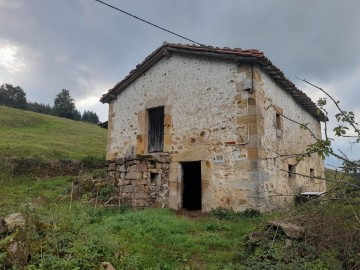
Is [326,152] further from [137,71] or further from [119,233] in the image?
[137,71]

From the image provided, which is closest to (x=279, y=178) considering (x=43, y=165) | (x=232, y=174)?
(x=232, y=174)

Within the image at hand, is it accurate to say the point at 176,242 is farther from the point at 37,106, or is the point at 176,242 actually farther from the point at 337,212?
the point at 37,106

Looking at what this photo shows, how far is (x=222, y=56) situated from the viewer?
968 cm

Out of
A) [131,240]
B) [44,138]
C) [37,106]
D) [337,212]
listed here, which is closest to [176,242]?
[131,240]

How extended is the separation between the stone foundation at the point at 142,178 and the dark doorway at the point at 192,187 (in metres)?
1.23

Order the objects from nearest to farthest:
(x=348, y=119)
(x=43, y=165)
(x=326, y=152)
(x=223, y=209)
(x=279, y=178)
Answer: (x=326, y=152)
(x=348, y=119)
(x=223, y=209)
(x=279, y=178)
(x=43, y=165)

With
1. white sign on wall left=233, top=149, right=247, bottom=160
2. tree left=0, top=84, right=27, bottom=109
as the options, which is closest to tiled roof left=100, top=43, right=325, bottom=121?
white sign on wall left=233, top=149, right=247, bottom=160

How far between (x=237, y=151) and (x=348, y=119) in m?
5.39

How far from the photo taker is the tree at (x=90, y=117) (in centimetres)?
5817

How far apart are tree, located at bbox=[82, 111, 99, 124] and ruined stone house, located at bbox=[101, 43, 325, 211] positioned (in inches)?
1885

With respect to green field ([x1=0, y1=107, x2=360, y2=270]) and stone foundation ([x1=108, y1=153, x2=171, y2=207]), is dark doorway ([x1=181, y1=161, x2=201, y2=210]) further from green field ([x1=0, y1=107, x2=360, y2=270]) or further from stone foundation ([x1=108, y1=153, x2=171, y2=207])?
green field ([x1=0, y1=107, x2=360, y2=270])

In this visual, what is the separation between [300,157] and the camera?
404 centimetres

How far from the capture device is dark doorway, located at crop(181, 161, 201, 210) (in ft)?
37.4

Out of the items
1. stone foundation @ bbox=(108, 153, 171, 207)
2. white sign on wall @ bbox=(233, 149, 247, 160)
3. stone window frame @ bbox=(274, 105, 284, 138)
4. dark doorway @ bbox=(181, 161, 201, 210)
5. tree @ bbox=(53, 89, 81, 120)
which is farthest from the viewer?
tree @ bbox=(53, 89, 81, 120)
